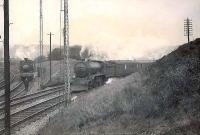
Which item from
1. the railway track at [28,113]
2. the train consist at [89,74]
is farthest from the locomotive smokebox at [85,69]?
the railway track at [28,113]

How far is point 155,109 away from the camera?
17.2 m

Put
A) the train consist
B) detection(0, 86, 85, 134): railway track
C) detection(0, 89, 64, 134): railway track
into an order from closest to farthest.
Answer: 1. detection(0, 89, 64, 134): railway track
2. detection(0, 86, 85, 134): railway track
3. the train consist

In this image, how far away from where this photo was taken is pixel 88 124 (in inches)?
757

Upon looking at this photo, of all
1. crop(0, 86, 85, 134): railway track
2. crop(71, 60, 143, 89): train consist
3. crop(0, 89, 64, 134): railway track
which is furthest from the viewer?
crop(71, 60, 143, 89): train consist

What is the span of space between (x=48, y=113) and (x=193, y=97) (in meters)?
13.1

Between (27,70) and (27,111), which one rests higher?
(27,70)

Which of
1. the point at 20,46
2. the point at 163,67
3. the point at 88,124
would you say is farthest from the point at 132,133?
the point at 20,46

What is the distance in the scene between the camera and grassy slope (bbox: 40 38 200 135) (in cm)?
1541

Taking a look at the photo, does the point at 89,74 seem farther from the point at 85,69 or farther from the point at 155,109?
the point at 155,109

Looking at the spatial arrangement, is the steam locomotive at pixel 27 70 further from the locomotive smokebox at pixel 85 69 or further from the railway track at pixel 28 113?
the railway track at pixel 28 113

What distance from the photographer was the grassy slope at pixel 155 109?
50.6 ft

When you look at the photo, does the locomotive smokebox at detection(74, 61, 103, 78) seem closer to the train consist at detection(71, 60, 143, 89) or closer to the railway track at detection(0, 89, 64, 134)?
the train consist at detection(71, 60, 143, 89)

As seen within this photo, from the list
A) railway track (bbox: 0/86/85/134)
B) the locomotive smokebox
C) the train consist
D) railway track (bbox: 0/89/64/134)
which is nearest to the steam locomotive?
the train consist

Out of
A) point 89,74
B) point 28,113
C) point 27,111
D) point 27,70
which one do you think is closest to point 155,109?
point 28,113
